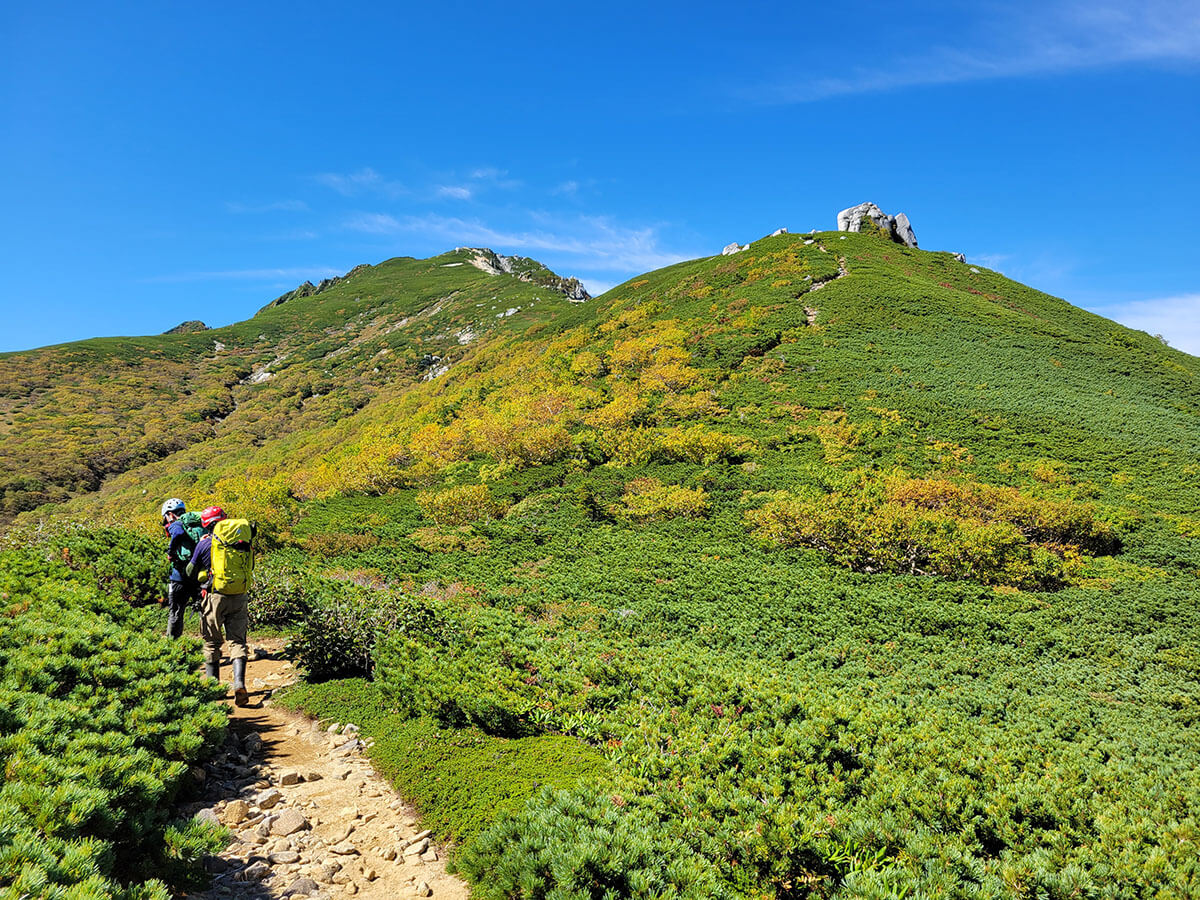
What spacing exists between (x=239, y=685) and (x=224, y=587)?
1320 millimetres

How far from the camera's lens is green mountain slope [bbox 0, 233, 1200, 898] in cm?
443

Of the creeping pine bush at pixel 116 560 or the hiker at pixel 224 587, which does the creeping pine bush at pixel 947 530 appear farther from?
the creeping pine bush at pixel 116 560

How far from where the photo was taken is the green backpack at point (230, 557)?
750 cm

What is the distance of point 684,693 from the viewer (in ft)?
21.4

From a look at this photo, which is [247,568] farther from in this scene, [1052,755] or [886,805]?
[1052,755]

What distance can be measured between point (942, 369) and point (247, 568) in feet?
88.8

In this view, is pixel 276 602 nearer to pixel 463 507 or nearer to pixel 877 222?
pixel 463 507

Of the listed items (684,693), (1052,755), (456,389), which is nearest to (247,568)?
(684,693)

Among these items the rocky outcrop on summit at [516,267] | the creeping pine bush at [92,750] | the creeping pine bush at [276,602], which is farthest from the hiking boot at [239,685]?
the rocky outcrop on summit at [516,267]

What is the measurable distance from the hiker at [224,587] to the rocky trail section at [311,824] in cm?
112

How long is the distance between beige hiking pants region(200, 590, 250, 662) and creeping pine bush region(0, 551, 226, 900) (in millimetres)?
830

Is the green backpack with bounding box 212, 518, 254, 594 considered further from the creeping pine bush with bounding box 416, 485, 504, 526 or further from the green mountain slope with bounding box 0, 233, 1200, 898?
the creeping pine bush with bounding box 416, 485, 504, 526

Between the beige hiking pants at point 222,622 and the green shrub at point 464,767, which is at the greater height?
the beige hiking pants at point 222,622

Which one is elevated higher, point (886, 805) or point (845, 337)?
point (845, 337)
